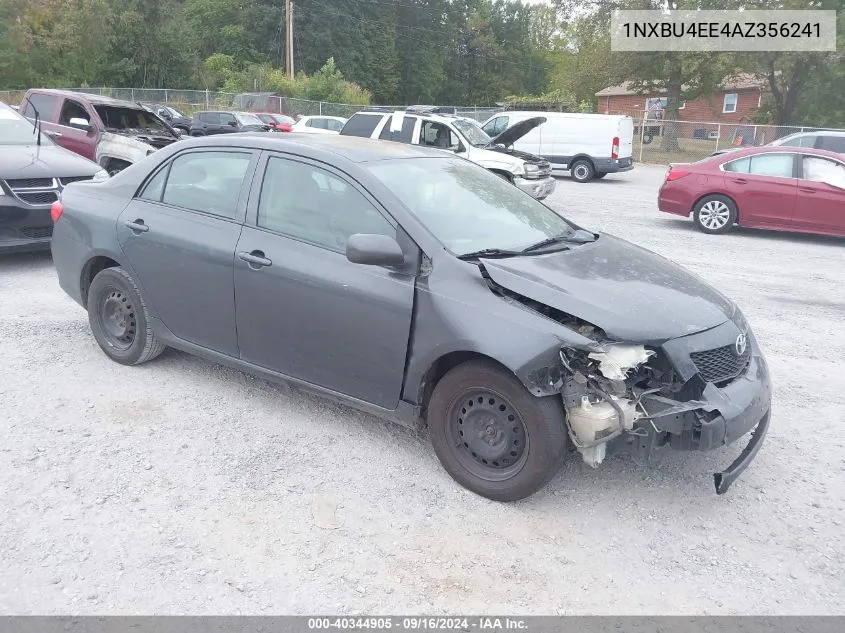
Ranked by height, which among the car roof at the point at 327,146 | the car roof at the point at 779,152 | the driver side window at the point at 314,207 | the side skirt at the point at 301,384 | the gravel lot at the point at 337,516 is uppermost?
the car roof at the point at 779,152

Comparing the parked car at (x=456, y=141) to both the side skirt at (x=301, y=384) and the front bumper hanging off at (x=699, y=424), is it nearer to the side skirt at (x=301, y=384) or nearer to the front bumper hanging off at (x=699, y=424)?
the side skirt at (x=301, y=384)

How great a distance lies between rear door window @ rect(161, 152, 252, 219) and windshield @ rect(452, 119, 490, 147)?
439 inches

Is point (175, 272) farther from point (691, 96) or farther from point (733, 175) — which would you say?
point (691, 96)

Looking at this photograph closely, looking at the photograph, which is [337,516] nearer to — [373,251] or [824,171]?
[373,251]

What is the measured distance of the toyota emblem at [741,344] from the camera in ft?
12.3

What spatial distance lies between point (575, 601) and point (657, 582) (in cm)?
39

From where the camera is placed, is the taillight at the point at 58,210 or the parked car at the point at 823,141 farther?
the parked car at the point at 823,141

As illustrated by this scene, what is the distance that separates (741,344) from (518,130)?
10.5 metres

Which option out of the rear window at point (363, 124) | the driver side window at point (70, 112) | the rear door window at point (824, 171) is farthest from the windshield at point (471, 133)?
the driver side window at point (70, 112)

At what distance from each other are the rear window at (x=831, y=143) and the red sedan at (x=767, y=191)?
24.5ft

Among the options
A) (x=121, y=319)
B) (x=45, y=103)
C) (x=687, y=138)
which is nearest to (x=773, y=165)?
(x=121, y=319)

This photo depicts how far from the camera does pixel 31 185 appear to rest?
25.5 ft

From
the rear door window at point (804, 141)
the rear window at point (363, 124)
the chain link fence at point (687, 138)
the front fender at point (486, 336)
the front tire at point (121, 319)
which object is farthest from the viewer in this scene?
the chain link fence at point (687, 138)

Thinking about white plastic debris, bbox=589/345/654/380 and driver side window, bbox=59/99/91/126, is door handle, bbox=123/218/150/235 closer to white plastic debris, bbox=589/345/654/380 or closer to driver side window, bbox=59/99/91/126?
white plastic debris, bbox=589/345/654/380
